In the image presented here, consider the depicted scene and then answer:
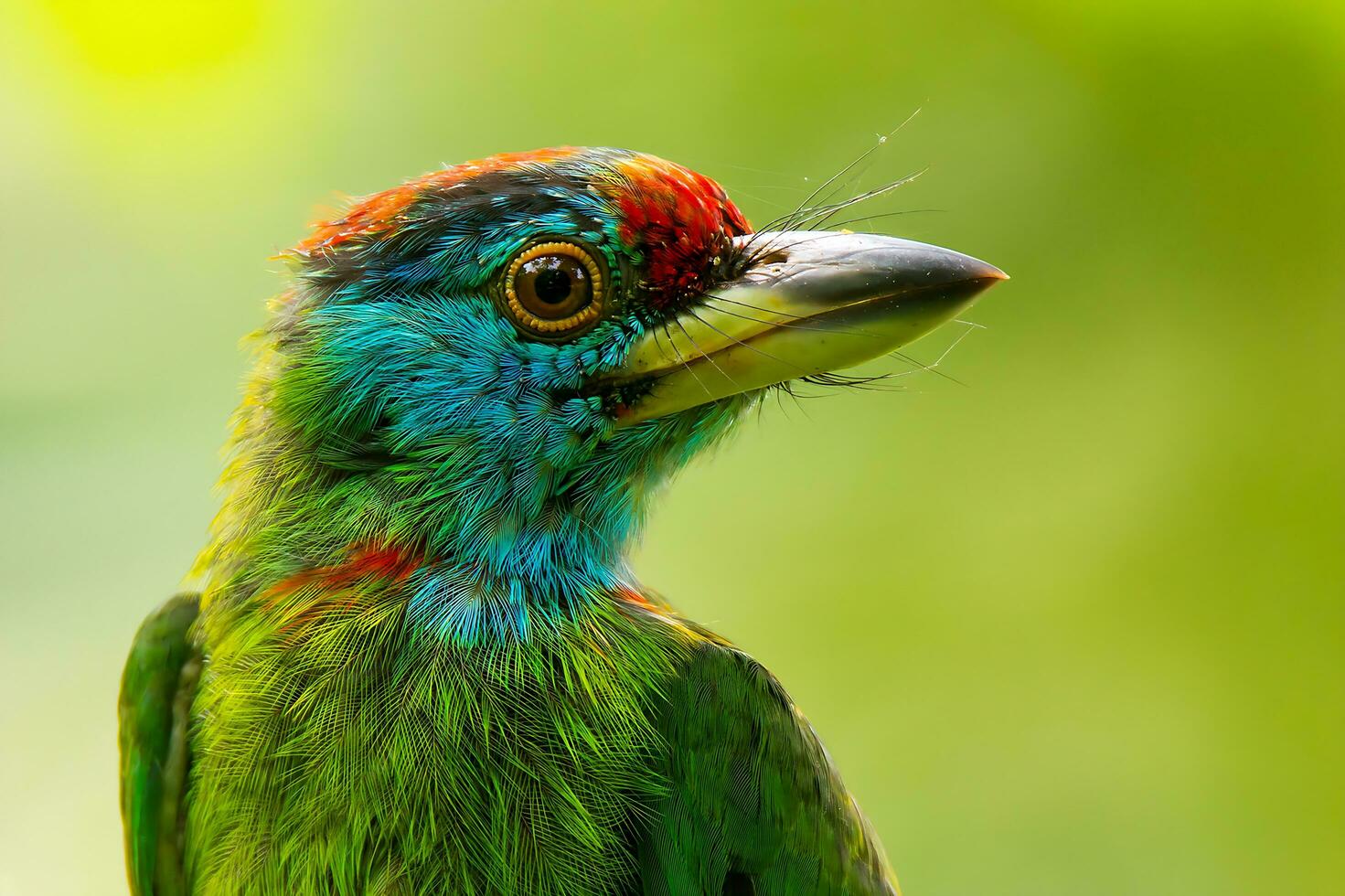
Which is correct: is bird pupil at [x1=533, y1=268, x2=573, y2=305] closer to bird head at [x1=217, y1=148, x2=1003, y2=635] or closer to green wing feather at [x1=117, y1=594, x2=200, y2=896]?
bird head at [x1=217, y1=148, x2=1003, y2=635]

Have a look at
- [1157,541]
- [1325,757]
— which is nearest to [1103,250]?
[1157,541]

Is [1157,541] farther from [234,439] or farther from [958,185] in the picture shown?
[234,439]

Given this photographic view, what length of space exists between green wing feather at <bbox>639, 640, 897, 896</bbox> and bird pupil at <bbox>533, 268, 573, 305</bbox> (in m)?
0.73

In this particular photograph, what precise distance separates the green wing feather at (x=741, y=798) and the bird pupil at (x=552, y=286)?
2.38ft

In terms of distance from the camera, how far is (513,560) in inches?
86.7

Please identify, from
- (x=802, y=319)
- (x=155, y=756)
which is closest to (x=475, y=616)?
(x=802, y=319)

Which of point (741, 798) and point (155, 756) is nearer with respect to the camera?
point (741, 798)

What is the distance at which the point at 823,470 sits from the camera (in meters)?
4.41

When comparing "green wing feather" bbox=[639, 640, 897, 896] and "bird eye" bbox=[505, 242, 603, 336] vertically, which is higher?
"bird eye" bbox=[505, 242, 603, 336]

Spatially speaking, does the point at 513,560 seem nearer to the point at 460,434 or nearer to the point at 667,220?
the point at 460,434

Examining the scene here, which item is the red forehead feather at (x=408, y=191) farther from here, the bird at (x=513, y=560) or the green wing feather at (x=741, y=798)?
the green wing feather at (x=741, y=798)

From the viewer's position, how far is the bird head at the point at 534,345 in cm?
218

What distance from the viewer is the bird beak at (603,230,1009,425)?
7.00 ft

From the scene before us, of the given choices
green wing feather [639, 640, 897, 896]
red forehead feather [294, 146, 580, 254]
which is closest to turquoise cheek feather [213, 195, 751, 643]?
red forehead feather [294, 146, 580, 254]
